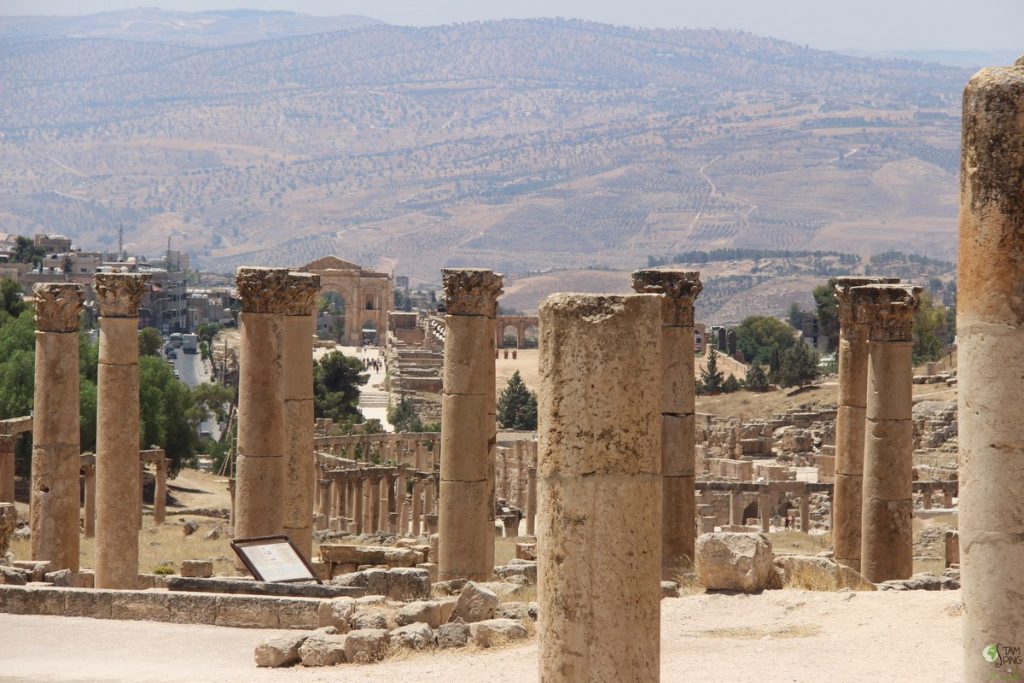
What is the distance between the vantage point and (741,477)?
6203cm

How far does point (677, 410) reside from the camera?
24156 mm

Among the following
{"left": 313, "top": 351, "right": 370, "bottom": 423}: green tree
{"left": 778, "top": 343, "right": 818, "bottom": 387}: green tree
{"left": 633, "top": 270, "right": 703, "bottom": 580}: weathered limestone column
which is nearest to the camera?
{"left": 633, "top": 270, "right": 703, "bottom": 580}: weathered limestone column

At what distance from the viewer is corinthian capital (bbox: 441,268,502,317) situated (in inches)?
951

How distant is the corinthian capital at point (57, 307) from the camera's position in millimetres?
25219

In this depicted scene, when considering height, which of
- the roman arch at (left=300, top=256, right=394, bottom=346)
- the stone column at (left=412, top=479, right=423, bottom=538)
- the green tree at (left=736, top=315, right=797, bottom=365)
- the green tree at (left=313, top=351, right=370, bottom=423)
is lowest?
the stone column at (left=412, top=479, right=423, bottom=538)

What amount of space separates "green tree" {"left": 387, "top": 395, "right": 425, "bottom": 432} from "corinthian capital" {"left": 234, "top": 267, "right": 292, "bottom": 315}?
59.2 m

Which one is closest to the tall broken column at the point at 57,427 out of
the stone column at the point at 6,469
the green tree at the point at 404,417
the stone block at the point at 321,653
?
the stone block at the point at 321,653

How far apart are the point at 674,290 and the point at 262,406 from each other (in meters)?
5.24

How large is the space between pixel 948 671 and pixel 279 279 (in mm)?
10797

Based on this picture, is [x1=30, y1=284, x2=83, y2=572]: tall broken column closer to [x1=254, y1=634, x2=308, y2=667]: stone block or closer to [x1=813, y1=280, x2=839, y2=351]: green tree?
[x1=254, y1=634, x2=308, y2=667]: stone block

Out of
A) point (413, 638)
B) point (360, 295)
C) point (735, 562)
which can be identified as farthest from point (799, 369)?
point (360, 295)

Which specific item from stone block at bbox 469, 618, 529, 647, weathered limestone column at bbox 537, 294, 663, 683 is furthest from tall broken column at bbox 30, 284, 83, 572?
weathered limestone column at bbox 537, 294, 663, 683

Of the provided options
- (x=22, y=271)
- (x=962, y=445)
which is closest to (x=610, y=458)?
(x=962, y=445)

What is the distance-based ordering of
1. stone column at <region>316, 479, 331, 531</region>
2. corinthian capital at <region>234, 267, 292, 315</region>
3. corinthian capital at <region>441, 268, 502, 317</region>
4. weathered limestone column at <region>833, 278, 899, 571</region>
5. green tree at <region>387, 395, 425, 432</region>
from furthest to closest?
green tree at <region>387, 395, 425, 432</region>
stone column at <region>316, 479, 331, 531</region>
weathered limestone column at <region>833, 278, 899, 571</region>
corinthian capital at <region>441, 268, 502, 317</region>
corinthian capital at <region>234, 267, 292, 315</region>
